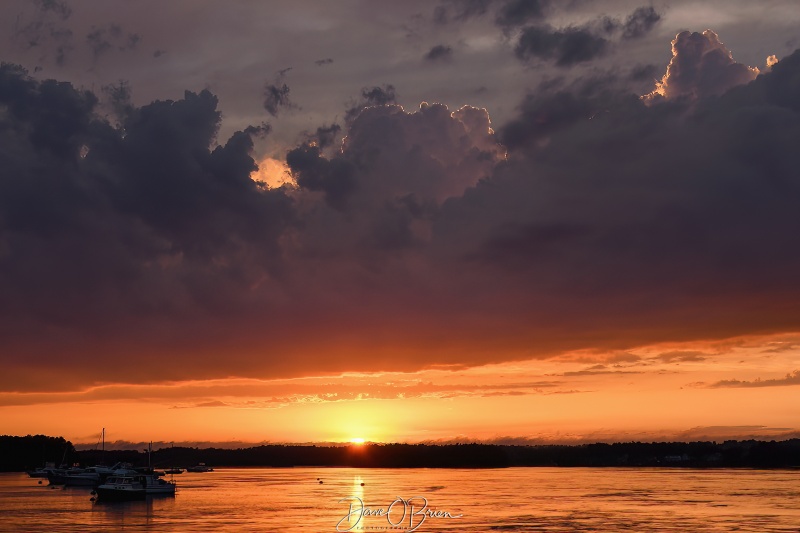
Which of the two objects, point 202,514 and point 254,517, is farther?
point 202,514

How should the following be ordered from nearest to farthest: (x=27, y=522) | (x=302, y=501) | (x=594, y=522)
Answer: (x=594, y=522)
(x=27, y=522)
(x=302, y=501)

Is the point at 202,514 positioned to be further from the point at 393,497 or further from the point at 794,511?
the point at 794,511

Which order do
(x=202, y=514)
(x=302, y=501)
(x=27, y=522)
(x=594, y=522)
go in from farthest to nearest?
(x=302, y=501) < (x=202, y=514) < (x=27, y=522) < (x=594, y=522)

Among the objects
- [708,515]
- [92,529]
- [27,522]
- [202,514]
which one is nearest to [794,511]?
[708,515]

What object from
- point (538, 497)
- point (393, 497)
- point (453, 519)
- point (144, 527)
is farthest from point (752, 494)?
point (144, 527)

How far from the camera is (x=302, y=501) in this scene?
175 m

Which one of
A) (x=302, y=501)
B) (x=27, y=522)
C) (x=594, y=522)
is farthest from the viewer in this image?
(x=302, y=501)

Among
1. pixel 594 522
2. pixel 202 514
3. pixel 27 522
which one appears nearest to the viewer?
pixel 594 522

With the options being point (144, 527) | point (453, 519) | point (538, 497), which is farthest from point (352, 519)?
point (538, 497)

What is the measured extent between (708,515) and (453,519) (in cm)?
3713

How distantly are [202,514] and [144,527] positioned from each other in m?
21.6

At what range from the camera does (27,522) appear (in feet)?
422

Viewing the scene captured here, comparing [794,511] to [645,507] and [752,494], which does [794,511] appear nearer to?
[645,507]

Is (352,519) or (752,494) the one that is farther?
(752,494)
